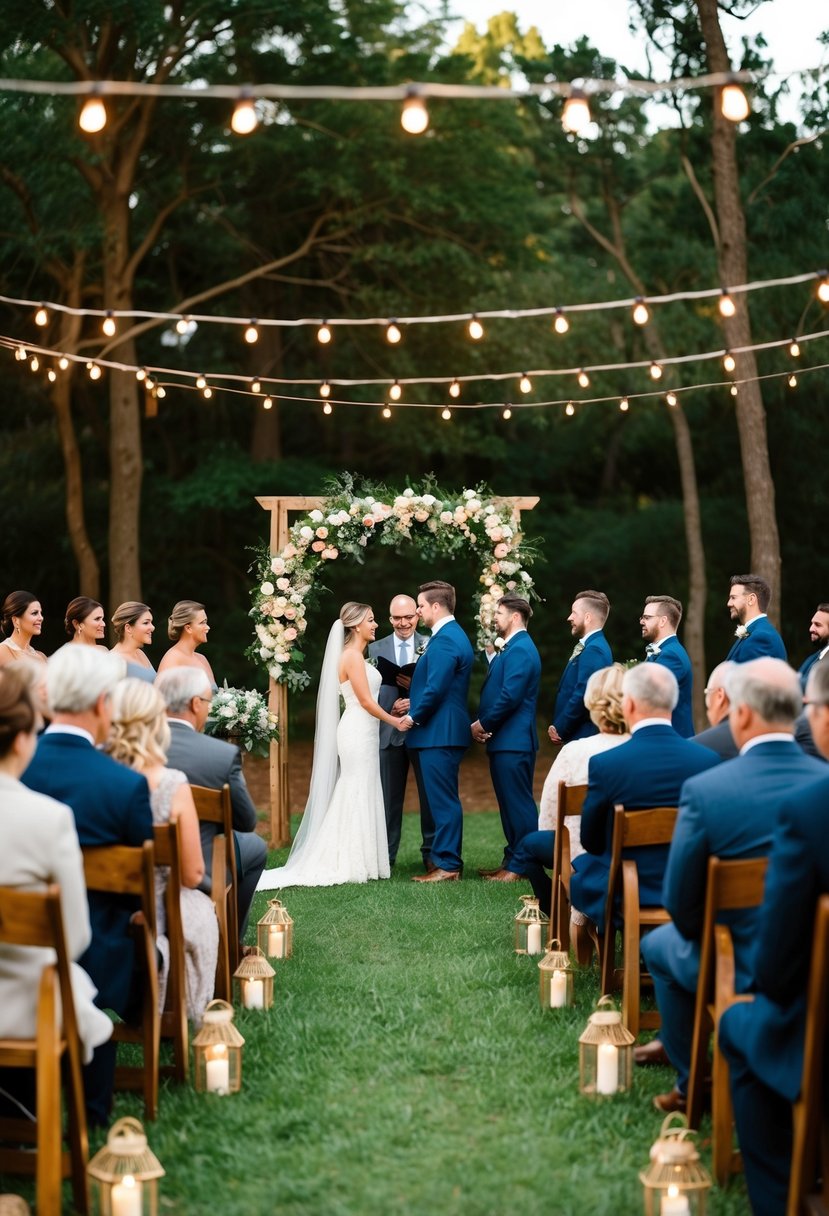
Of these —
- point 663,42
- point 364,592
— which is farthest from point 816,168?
point 364,592

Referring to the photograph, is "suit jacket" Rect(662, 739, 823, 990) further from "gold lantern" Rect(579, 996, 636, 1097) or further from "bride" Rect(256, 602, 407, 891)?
"bride" Rect(256, 602, 407, 891)

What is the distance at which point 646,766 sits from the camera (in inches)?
215

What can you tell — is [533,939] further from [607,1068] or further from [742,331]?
[742,331]

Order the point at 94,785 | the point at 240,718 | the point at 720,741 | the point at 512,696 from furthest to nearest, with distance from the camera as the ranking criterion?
the point at 240,718
the point at 512,696
the point at 720,741
the point at 94,785

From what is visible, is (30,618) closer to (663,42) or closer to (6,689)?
(6,689)

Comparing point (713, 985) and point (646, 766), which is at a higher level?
point (646, 766)

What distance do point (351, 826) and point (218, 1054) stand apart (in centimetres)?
494

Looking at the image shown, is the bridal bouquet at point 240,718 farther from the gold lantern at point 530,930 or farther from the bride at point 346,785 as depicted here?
the gold lantern at point 530,930

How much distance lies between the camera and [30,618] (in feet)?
29.5

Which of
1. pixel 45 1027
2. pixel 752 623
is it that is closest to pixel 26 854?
pixel 45 1027

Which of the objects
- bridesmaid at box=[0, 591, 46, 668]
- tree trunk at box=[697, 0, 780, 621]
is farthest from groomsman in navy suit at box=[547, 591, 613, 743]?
tree trunk at box=[697, 0, 780, 621]

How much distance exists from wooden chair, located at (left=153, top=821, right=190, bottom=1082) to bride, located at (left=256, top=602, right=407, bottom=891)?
4.48 m

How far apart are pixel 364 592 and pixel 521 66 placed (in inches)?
329

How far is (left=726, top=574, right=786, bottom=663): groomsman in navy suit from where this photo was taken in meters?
8.69
